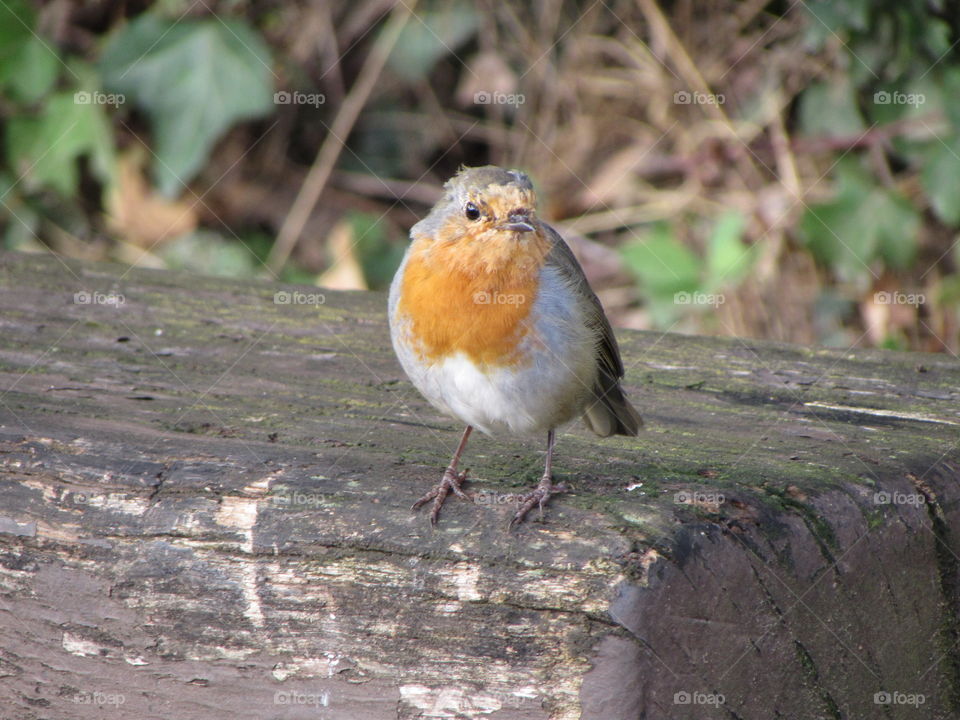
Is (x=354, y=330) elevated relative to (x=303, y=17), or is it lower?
lower

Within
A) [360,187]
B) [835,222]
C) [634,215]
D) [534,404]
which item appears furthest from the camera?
[360,187]

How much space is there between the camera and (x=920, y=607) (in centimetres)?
167

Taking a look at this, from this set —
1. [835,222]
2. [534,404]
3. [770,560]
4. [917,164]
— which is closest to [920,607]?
[770,560]

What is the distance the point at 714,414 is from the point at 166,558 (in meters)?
Result: 1.06

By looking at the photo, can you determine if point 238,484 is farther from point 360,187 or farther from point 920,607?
point 360,187

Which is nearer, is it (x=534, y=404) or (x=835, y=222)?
(x=534, y=404)

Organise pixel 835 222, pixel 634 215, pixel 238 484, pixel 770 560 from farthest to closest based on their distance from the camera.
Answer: pixel 634 215, pixel 835 222, pixel 238 484, pixel 770 560
